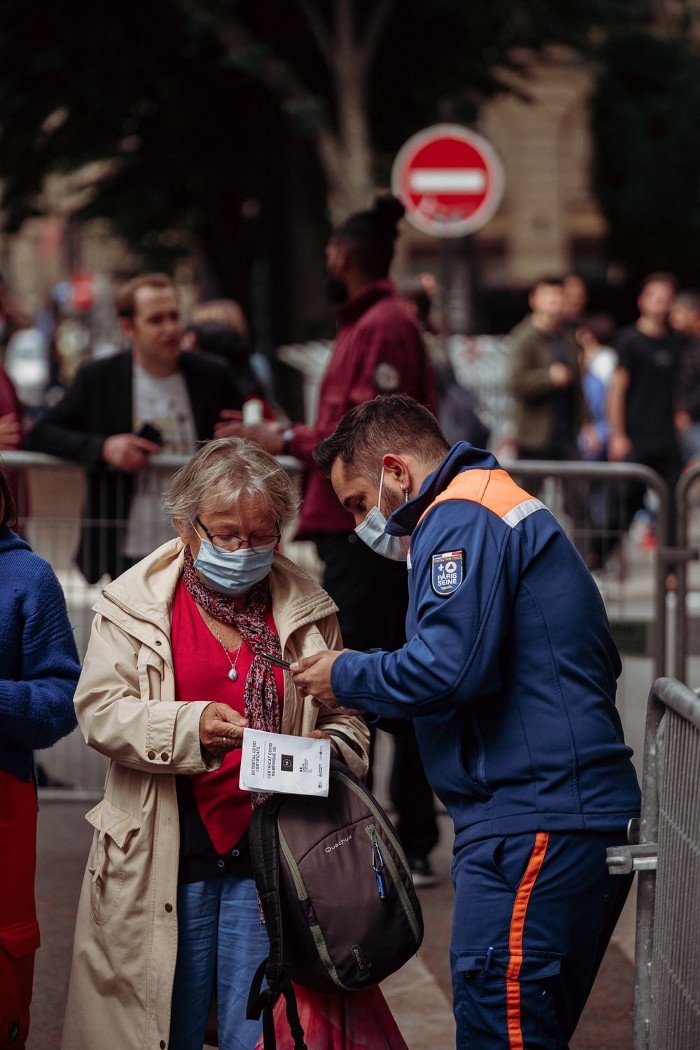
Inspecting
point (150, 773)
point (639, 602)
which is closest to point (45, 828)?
point (639, 602)

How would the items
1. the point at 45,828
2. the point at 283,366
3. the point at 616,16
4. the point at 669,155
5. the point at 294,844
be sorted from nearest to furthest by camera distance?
the point at 294,844, the point at 45,828, the point at 283,366, the point at 616,16, the point at 669,155

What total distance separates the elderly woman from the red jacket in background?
186cm

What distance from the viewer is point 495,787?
3359mm

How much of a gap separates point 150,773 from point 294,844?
1.20ft

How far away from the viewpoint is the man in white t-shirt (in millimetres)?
6391

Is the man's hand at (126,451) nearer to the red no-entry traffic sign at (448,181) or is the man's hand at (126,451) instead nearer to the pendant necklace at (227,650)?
the pendant necklace at (227,650)

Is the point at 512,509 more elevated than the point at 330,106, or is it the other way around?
the point at 330,106

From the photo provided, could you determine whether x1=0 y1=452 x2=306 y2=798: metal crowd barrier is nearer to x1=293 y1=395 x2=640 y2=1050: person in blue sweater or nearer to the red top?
the red top

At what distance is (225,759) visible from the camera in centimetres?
371

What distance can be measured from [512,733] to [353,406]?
8.32 feet

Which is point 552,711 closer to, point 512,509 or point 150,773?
point 512,509

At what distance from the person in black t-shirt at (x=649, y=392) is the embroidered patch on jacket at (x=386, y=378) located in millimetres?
6496

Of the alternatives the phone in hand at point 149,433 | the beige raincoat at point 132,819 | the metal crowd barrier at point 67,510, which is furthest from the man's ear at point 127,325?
the beige raincoat at point 132,819

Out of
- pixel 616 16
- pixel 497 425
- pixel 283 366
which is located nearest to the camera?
pixel 497 425
